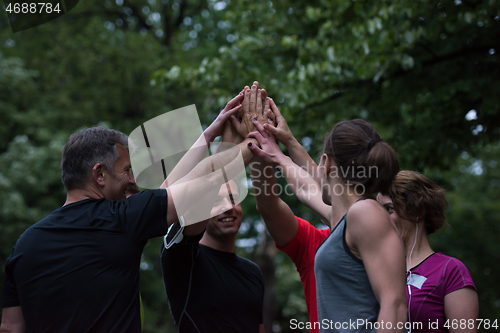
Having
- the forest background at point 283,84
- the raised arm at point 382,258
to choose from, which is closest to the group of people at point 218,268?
the raised arm at point 382,258

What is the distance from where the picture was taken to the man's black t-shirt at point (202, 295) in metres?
2.65

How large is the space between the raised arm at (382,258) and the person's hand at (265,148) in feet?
3.28

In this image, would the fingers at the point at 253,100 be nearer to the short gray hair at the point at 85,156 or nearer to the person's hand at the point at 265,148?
the person's hand at the point at 265,148

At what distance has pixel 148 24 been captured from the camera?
15914 millimetres

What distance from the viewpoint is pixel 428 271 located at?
2486 millimetres

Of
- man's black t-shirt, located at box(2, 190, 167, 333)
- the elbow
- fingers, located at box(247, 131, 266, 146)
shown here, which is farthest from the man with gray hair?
the elbow

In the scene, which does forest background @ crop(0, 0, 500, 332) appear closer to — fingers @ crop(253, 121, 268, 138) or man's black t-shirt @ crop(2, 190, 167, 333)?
fingers @ crop(253, 121, 268, 138)

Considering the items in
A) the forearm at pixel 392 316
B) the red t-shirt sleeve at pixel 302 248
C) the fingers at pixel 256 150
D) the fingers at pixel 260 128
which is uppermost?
the fingers at pixel 260 128

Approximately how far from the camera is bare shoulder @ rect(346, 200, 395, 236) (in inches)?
67.4

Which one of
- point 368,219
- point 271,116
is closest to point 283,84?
point 271,116

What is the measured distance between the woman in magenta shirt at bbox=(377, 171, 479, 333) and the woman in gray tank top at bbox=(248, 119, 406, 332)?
60 centimetres

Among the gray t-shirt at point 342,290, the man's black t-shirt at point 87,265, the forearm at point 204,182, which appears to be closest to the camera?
the gray t-shirt at point 342,290

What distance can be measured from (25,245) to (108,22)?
51.3 ft

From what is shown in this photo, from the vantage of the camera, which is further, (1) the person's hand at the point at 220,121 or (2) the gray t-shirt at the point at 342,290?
(1) the person's hand at the point at 220,121
